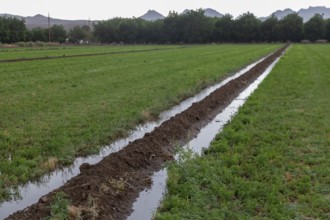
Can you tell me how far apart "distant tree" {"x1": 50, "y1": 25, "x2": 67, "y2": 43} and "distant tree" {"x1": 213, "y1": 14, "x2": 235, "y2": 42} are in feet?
163

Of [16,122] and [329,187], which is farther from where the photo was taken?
[16,122]

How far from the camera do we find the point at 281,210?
712 cm

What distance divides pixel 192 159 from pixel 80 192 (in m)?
3.10

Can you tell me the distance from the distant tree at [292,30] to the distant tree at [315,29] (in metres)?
1.76

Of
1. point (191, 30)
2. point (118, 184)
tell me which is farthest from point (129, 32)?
point (118, 184)

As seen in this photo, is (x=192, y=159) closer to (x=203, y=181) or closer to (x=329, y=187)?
(x=203, y=181)

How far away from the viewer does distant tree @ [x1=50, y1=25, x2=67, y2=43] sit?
131625 millimetres

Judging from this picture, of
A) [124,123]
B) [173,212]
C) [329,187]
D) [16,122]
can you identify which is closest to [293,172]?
[329,187]

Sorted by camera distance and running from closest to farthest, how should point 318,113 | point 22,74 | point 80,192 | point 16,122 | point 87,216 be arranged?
point 87,216 → point 80,192 → point 16,122 → point 318,113 → point 22,74

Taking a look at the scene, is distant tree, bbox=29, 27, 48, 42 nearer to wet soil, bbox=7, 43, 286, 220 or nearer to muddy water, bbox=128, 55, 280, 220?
muddy water, bbox=128, 55, 280, 220

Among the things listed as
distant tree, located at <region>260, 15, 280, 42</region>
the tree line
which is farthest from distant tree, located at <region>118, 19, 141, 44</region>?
distant tree, located at <region>260, 15, 280, 42</region>

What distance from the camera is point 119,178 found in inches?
340

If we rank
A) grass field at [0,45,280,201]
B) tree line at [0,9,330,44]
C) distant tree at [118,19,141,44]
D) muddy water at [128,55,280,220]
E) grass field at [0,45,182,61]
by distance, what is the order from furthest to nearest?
distant tree at [118,19,141,44]
tree line at [0,9,330,44]
grass field at [0,45,182,61]
grass field at [0,45,280,201]
muddy water at [128,55,280,220]

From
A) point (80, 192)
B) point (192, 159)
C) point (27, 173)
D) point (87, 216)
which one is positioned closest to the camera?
point (87, 216)
